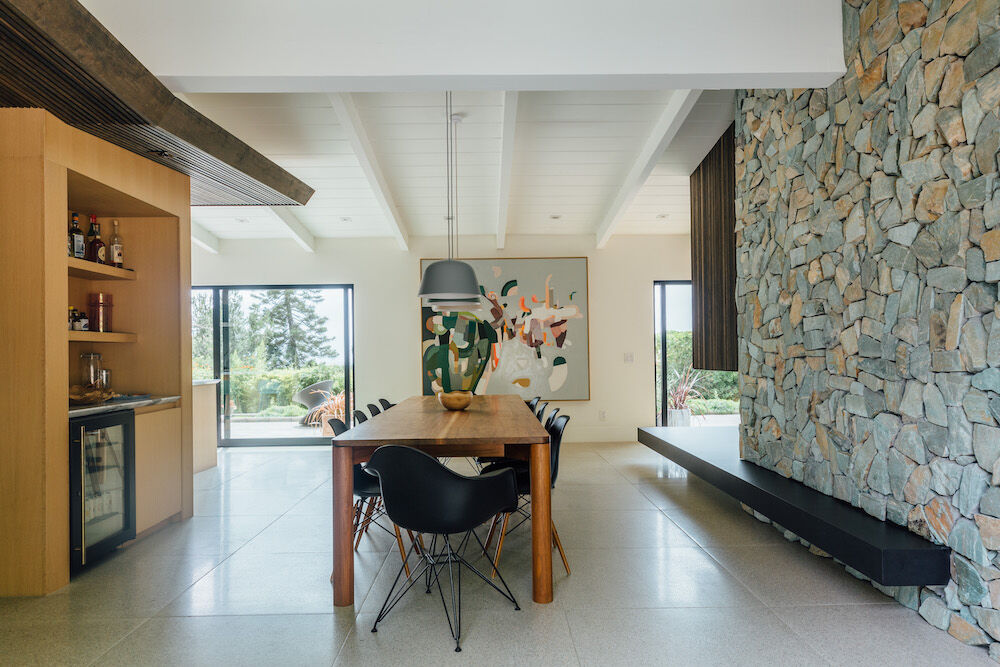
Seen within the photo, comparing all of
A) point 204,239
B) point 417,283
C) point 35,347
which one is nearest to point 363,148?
point 35,347

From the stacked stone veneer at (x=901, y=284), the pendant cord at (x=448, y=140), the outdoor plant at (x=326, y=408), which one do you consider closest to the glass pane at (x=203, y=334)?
the outdoor plant at (x=326, y=408)

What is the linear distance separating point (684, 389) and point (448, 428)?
16.9ft

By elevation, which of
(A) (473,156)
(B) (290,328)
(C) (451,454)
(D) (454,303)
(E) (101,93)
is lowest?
(C) (451,454)

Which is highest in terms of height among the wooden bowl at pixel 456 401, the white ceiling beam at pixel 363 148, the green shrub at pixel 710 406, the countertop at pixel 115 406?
the white ceiling beam at pixel 363 148

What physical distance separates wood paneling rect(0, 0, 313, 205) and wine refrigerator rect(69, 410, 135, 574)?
157 cm

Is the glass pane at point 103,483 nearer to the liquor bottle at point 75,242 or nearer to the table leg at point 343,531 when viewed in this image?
the liquor bottle at point 75,242

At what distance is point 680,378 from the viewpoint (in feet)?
25.2

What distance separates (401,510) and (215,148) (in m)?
2.53

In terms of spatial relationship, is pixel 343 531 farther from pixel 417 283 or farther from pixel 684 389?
pixel 684 389

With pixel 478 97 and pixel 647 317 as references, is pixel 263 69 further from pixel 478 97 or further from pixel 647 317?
pixel 647 317

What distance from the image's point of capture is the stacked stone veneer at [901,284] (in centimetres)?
229

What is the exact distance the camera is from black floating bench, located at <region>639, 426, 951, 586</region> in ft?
8.00

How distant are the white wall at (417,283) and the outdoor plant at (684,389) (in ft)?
0.92

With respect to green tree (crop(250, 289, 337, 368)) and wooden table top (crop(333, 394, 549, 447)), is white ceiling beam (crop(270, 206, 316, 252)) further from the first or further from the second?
wooden table top (crop(333, 394, 549, 447))
